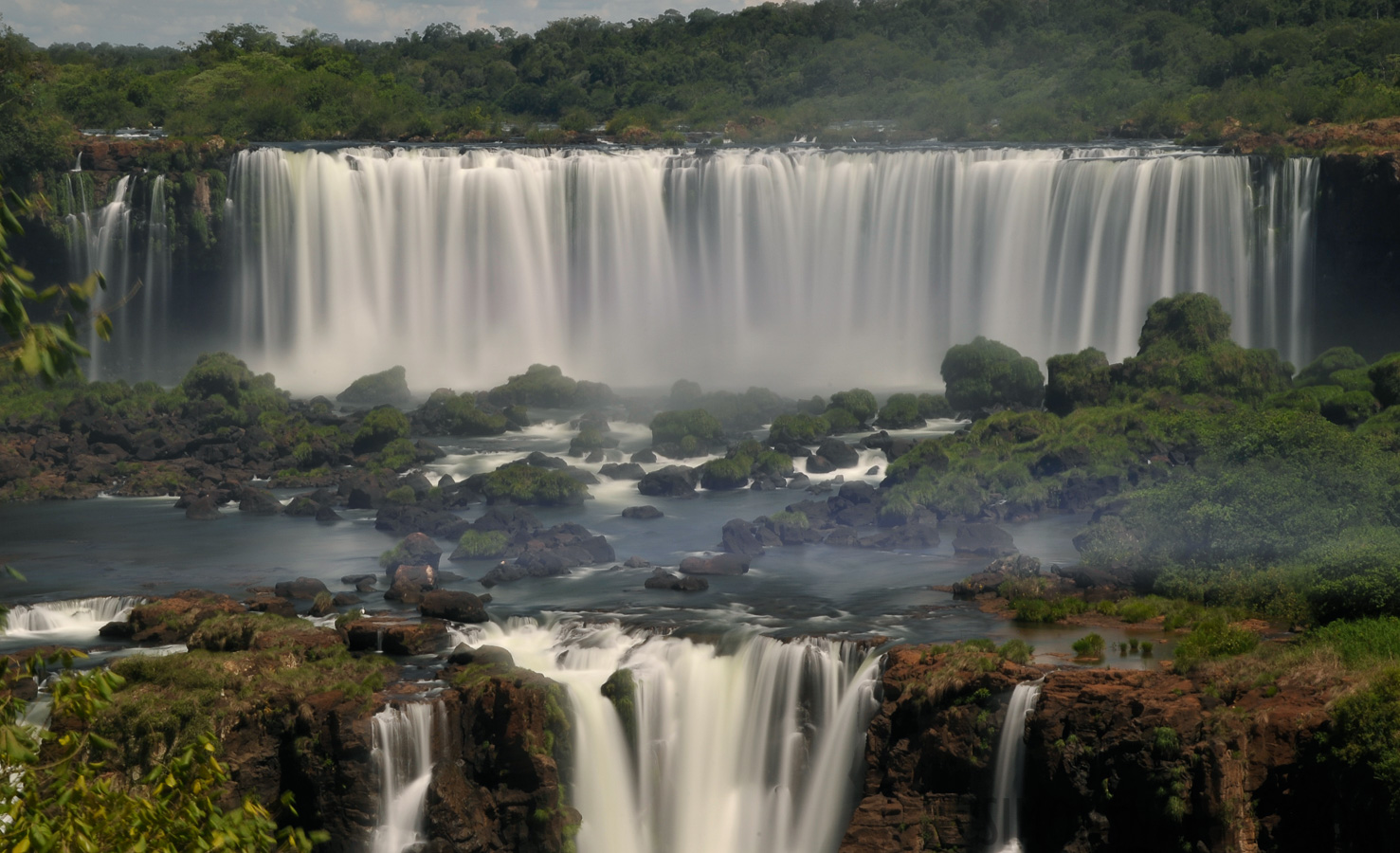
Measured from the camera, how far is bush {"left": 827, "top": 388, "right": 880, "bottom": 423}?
4122cm

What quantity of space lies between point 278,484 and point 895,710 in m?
20.6

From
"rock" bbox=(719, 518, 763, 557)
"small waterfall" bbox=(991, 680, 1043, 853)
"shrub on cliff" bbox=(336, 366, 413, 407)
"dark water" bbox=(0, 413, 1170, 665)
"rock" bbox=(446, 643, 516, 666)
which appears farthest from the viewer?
"shrub on cliff" bbox=(336, 366, 413, 407)

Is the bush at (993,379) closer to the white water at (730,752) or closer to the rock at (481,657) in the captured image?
the white water at (730,752)

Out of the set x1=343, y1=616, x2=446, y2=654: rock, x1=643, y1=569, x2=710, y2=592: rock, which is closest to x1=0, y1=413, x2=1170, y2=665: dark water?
x1=643, y1=569, x2=710, y2=592: rock

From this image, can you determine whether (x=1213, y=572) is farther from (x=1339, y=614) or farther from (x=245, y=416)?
(x=245, y=416)

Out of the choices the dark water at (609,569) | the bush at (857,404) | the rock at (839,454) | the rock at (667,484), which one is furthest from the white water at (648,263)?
the dark water at (609,569)

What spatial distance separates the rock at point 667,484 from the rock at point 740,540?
5207 mm

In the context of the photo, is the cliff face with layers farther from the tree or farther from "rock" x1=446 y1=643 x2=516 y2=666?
the tree

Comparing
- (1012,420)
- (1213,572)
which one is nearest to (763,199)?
(1012,420)

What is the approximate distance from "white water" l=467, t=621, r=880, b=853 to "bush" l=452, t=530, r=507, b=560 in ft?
26.9

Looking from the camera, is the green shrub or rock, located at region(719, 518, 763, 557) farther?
the green shrub

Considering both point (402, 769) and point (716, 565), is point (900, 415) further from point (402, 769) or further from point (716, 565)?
point (402, 769)

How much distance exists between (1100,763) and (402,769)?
885 centimetres

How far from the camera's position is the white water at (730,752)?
2105cm
